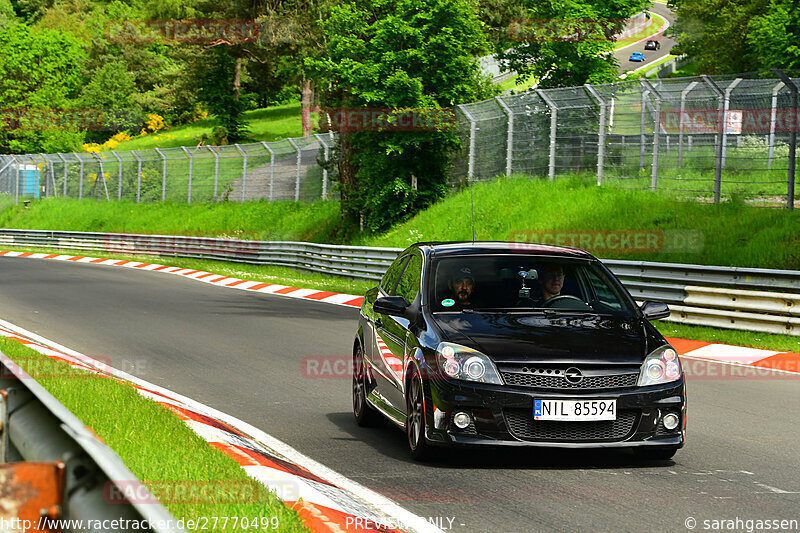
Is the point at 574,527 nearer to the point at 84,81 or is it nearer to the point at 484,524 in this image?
the point at 484,524

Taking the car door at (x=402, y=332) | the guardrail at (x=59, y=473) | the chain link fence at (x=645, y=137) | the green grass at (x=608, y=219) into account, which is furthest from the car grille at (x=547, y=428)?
the chain link fence at (x=645, y=137)

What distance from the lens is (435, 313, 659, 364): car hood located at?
293 inches

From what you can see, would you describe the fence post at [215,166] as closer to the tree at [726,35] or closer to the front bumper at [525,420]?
the tree at [726,35]

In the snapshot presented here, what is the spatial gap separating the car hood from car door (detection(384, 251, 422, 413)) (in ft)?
1.02

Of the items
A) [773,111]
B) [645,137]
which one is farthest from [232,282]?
[773,111]

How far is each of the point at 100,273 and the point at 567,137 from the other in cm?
1350

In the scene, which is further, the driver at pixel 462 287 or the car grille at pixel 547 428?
the driver at pixel 462 287

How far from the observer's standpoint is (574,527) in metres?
5.88

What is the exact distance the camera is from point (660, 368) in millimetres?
7629

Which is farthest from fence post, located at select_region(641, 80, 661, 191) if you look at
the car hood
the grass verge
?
the car hood

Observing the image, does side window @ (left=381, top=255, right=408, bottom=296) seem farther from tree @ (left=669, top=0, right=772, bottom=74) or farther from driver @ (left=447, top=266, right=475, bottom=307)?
tree @ (left=669, top=0, right=772, bottom=74)

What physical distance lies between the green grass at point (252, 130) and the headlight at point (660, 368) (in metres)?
77.5

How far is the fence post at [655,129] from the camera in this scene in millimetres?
24672

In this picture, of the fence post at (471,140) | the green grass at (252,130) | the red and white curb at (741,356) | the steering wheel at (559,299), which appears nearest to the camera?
the steering wheel at (559,299)
